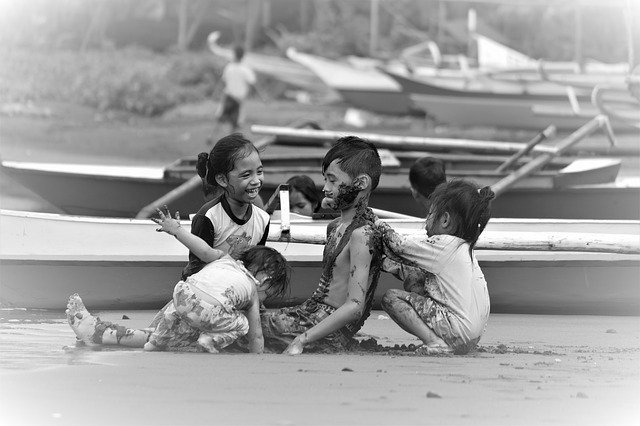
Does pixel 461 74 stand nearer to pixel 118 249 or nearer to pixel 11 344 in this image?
pixel 118 249

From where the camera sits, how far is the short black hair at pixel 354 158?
265 inches

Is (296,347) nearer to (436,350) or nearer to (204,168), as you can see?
(436,350)

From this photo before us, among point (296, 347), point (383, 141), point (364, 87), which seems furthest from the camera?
point (364, 87)

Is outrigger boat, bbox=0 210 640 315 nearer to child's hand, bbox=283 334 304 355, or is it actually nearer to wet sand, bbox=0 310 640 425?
wet sand, bbox=0 310 640 425

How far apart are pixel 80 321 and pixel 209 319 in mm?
821

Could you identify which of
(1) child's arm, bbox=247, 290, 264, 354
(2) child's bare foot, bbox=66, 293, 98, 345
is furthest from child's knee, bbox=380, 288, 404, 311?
(2) child's bare foot, bbox=66, 293, 98, 345

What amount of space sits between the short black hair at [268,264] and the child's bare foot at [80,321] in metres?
0.85

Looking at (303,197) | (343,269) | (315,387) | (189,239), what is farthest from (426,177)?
(315,387)

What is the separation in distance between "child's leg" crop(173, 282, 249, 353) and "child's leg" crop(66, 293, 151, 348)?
36 cm

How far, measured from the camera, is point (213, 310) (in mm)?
6445

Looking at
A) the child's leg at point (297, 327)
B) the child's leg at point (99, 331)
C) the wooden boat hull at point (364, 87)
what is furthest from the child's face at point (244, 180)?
the wooden boat hull at point (364, 87)

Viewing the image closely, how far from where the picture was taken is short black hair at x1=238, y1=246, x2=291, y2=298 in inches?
265

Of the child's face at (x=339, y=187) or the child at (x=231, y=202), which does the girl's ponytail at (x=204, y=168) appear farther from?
the child's face at (x=339, y=187)

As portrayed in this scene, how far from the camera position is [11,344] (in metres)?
7.10
